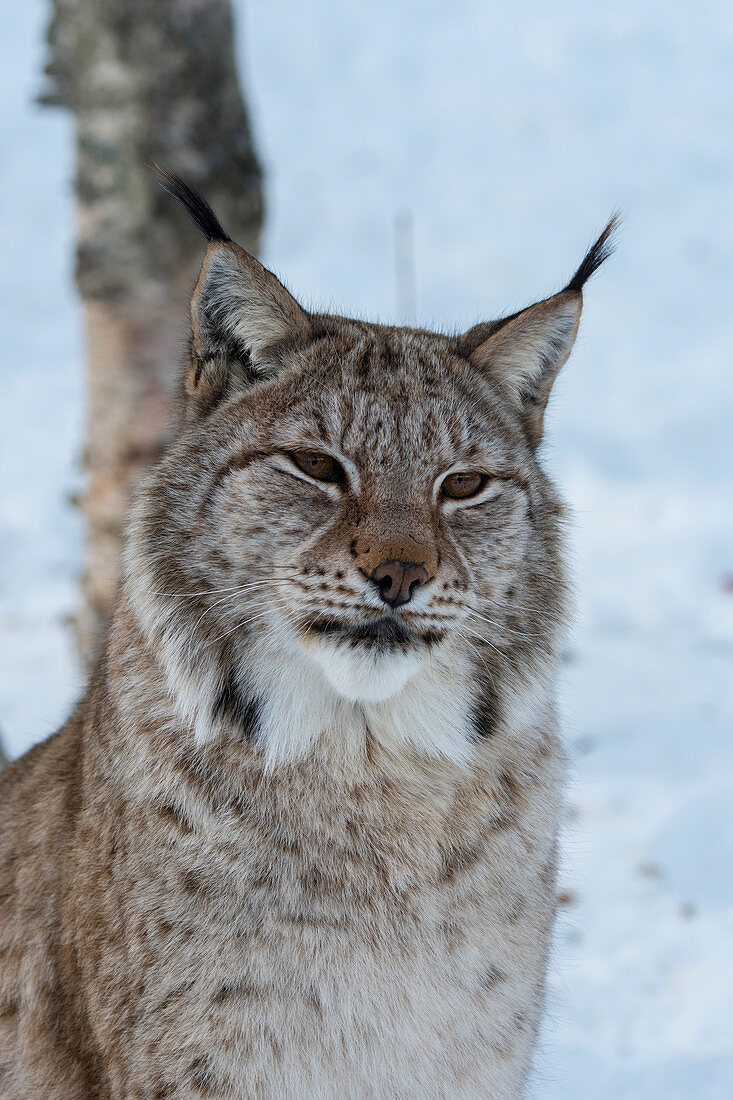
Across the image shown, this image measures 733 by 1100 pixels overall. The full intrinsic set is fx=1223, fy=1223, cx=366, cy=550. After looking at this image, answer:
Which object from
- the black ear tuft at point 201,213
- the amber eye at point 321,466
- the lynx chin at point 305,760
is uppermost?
the black ear tuft at point 201,213

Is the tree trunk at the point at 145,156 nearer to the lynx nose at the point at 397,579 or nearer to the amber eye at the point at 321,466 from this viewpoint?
the amber eye at the point at 321,466

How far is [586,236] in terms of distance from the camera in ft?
37.8

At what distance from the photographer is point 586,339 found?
1048cm

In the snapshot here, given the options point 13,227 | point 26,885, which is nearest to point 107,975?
point 26,885

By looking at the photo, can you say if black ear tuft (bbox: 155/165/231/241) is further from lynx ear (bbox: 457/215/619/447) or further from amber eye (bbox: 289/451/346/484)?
lynx ear (bbox: 457/215/619/447)

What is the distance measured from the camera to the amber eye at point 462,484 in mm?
2979

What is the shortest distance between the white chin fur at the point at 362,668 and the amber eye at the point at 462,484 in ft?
1.51

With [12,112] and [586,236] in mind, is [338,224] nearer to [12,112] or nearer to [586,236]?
[586,236]

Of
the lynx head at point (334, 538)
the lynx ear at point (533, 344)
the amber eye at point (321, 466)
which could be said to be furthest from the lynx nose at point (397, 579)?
the lynx ear at point (533, 344)

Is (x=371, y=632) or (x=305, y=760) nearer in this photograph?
(x=371, y=632)

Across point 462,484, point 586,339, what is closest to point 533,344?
point 462,484

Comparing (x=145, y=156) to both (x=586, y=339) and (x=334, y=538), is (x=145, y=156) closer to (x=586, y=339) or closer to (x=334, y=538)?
(x=334, y=538)

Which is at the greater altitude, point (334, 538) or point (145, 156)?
point (145, 156)

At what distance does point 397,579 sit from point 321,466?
42 cm
